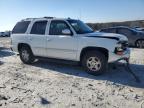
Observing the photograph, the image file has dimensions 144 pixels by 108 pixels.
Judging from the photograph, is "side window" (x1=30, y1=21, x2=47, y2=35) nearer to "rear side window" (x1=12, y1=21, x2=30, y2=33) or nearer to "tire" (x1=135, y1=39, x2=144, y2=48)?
"rear side window" (x1=12, y1=21, x2=30, y2=33)

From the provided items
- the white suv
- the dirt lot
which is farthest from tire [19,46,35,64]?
the dirt lot

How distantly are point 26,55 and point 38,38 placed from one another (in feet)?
3.96

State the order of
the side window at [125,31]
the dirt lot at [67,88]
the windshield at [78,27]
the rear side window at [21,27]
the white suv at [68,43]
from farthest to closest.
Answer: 1. the side window at [125,31]
2. the rear side window at [21,27]
3. the windshield at [78,27]
4. the white suv at [68,43]
5. the dirt lot at [67,88]

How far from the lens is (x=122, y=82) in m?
7.43

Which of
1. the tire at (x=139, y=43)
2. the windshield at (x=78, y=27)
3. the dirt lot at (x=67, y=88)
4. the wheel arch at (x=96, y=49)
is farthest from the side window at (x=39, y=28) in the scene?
the tire at (x=139, y=43)

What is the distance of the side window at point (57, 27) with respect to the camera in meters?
9.12

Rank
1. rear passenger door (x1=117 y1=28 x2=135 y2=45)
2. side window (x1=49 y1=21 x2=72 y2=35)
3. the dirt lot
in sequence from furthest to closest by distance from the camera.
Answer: rear passenger door (x1=117 y1=28 x2=135 y2=45)
side window (x1=49 y1=21 x2=72 y2=35)
the dirt lot

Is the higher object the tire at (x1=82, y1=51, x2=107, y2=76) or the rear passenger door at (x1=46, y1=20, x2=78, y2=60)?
the rear passenger door at (x1=46, y1=20, x2=78, y2=60)

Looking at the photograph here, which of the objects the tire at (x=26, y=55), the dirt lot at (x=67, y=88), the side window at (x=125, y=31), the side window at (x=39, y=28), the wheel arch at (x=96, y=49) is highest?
the side window at (x=39, y=28)

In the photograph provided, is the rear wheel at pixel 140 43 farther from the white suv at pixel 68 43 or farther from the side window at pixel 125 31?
the white suv at pixel 68 43

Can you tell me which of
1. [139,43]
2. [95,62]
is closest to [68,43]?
[95,62]

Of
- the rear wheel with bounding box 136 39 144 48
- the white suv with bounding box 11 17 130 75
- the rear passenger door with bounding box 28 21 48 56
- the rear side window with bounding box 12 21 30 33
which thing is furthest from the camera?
the rear wheel with bounding box 136 39 144 48

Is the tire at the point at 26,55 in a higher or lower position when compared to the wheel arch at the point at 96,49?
lower

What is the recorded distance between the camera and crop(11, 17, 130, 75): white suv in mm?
7945
